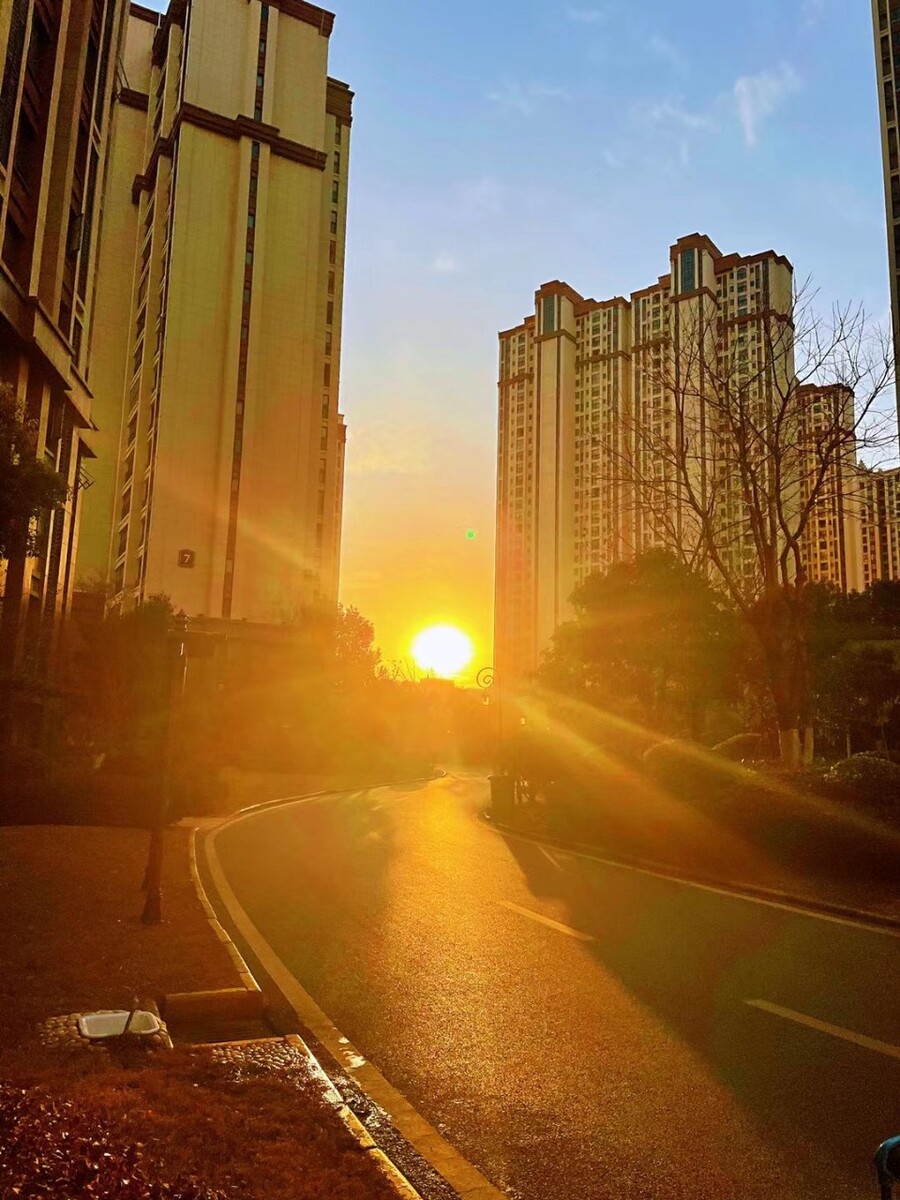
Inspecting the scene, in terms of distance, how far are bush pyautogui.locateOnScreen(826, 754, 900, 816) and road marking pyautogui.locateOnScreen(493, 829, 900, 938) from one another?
2.94 m

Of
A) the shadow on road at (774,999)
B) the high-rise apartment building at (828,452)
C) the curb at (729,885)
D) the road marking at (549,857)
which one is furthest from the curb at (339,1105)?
the high-rise apartment building at (828,452)

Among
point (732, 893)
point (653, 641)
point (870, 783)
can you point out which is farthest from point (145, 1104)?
point (653, 641)

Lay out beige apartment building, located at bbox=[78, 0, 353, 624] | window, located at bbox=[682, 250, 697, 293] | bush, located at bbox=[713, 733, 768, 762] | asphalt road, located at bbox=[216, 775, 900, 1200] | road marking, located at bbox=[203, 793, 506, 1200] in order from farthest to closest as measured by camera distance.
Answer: window, located at bbox=[682, 250, 697, 293]
beige apartment building, located at bbox=[78, 0, 353, 624]
bush, located at bbox=[713, 733, 768, 762]
asphalt road, located at bbox=[216, 775, 900, 1200]
road marking, located at bbox=[203, 793, 506, 1200]

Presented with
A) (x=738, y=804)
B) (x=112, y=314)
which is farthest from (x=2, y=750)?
(x=112, y=314)

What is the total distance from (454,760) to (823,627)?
104 feet

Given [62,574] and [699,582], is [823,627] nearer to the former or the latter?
[699,582]

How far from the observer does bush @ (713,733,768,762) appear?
81.1 ft

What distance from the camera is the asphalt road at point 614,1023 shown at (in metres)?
4.37

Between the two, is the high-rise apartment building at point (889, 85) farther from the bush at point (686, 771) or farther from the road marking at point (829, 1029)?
the road marking at point (829, 1029)

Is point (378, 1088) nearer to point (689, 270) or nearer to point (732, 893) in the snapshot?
point (732, 893)

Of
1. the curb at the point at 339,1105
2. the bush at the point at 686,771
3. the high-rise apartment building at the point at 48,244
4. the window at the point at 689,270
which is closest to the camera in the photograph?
the curb at the point at 339,1105

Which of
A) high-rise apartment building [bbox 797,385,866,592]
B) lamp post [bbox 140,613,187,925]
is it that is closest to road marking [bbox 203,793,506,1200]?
lamp post [bbox 140,613,187,925]

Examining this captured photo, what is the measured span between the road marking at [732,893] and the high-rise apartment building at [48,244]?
67.2ft

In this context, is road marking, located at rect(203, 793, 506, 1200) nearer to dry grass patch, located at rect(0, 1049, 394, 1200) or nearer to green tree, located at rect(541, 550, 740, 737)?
dry grass patch, located at rect(0, 1049, 394, 1200)
